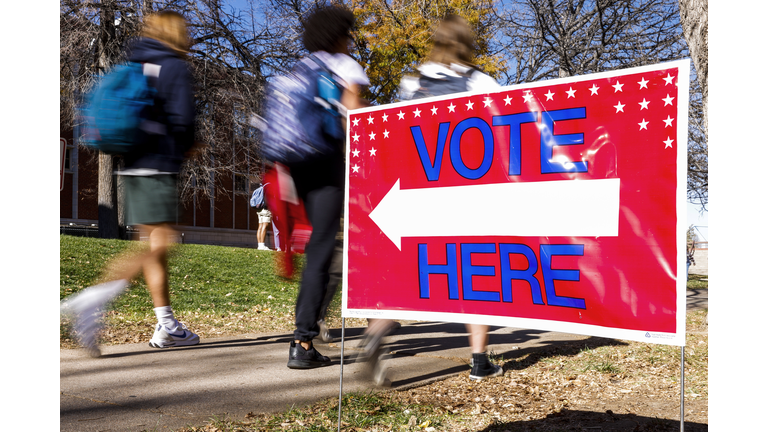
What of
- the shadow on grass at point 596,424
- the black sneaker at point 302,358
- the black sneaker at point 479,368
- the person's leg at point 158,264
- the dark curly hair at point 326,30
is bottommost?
the shadow on grass at point 596,424

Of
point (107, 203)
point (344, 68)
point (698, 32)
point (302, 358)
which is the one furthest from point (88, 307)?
point (107, 203)

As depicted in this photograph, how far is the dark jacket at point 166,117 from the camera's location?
331 cm

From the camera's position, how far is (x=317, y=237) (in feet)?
11.0

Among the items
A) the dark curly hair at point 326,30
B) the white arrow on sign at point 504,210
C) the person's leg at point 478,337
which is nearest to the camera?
the white arrow on sign at point 504,210

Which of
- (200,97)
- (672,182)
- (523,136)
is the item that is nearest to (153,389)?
(523,136)

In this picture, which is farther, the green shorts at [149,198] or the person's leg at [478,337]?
the person's leg at [478,337]

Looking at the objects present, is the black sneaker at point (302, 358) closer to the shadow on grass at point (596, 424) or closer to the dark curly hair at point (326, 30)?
the shadow on grass at point (596, 424)

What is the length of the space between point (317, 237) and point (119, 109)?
1344 millimetres

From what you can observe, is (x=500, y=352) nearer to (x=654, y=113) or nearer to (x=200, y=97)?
(x=654, y=113)

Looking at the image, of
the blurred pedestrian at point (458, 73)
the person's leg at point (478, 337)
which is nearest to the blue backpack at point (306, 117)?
the blurred pedestrian at point (458, 73)

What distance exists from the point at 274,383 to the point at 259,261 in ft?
32.5

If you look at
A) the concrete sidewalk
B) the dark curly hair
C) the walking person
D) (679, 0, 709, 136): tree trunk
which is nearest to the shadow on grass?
the concrete sidewalk

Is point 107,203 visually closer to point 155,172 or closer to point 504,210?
point 155,172

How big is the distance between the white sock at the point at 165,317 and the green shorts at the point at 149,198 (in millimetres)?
575
